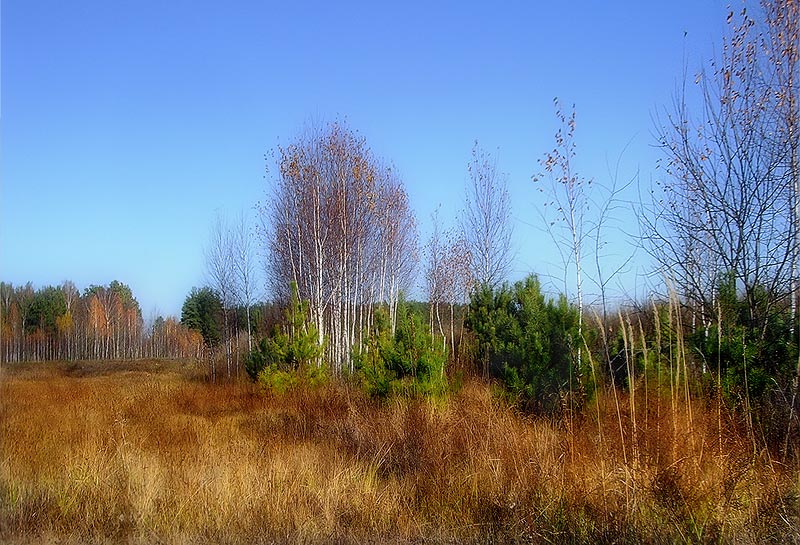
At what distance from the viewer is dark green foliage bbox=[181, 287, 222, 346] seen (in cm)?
3831

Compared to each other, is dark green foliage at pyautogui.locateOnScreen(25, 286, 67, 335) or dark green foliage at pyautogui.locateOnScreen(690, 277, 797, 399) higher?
dark green foliage at pyautogui.locateOnScreen(25, 286, 67, 335)

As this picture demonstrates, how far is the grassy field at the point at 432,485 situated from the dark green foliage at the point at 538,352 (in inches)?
56.1

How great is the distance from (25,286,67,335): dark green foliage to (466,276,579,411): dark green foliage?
2280 centimetres

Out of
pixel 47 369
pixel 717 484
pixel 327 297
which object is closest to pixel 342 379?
pixel 327 297

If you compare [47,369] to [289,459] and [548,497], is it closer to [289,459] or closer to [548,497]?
[289,459]

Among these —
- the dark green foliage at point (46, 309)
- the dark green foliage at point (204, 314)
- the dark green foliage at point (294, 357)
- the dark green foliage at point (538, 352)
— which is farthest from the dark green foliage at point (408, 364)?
the dark green foliage at point (204, 314)

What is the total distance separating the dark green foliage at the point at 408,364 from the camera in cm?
1011

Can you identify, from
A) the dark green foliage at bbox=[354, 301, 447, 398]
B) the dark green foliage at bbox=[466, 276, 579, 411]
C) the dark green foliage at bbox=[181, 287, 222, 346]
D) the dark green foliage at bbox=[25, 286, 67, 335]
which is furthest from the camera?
the dark green foliage at bbox=[181, 287, 222, 346]

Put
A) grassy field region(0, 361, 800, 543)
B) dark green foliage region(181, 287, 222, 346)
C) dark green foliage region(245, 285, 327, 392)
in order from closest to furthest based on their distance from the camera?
grassy field region(0, 361, 800, 543) → dark green foliage region(245, 285, 327, 392) → dark green foliage region(181, 287, 222, 346)

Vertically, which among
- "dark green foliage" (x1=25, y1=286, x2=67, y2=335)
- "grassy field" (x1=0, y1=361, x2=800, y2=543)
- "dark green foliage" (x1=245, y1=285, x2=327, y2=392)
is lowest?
"grassy field" (x1=0, y1=361, x2=800, y2=543)

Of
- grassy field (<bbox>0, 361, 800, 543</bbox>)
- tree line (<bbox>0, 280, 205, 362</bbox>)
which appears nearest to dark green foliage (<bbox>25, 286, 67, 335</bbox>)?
tree line (<bbox>0, 280, 205, 362</bbox>)

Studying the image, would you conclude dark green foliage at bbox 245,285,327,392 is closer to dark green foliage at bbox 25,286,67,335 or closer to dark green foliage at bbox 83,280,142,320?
dark green foliage at bbox 25,286,67,335

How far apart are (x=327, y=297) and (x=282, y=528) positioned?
15.4 m

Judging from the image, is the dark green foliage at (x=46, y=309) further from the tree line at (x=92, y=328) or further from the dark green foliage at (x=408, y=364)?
the dark green foliage at (x=408, y=364)
